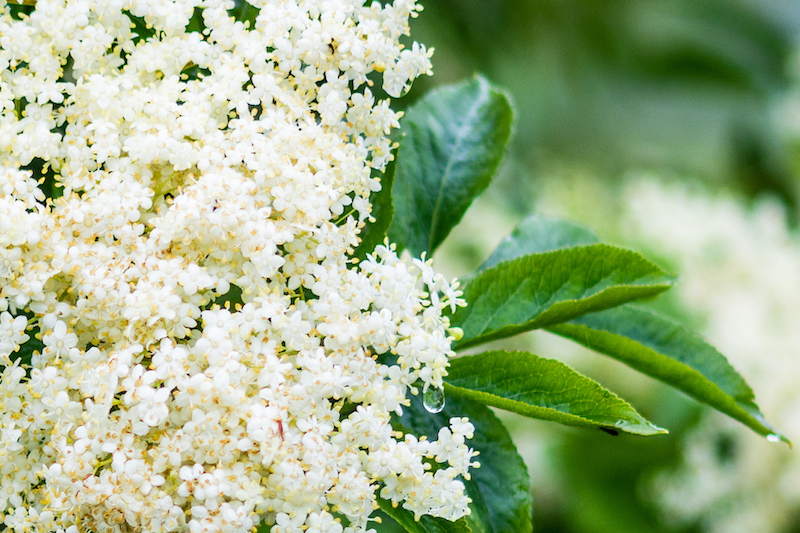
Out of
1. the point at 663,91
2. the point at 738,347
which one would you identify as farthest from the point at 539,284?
the point at 663,91

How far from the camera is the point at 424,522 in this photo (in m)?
0.71

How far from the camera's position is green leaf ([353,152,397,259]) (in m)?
0.79

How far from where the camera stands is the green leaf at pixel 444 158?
0.96m

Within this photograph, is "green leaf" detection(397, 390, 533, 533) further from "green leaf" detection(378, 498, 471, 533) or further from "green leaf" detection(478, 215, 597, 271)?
"green leaf" detection(478, 215, 597, 271)

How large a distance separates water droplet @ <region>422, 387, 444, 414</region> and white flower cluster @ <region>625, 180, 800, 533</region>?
1533 millimetres

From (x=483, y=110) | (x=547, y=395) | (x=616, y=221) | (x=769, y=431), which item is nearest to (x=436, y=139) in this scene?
(x=483, y=110)

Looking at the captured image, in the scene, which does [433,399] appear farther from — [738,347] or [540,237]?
[738,347]

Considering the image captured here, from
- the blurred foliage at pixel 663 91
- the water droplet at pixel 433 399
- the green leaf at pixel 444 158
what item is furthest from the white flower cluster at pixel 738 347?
the water droplet at pixel 433 399

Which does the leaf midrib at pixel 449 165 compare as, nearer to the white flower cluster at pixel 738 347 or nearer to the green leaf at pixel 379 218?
the green leaf at pixel 379 218

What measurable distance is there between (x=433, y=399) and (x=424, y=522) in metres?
0.12

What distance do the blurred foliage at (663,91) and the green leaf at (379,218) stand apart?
2.84m

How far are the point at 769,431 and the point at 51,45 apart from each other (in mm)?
907

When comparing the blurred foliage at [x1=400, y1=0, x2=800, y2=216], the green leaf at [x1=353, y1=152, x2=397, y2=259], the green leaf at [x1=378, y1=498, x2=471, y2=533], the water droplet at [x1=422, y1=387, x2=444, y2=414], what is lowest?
the green leaf at [x1=378, y1=498, x2=471, y2=533]

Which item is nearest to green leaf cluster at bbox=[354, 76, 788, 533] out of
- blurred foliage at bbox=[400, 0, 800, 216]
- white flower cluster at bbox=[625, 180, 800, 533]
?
white flower cluster at bbox=[625, 180, 800, 533]
